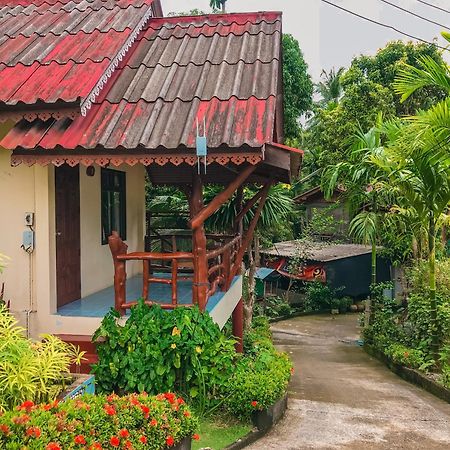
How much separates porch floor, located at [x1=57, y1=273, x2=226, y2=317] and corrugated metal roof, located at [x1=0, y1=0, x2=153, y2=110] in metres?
2.48

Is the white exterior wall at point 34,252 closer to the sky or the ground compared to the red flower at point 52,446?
closer to the sky

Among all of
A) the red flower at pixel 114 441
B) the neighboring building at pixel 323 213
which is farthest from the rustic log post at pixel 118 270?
the neighboring building at pixel 323 213

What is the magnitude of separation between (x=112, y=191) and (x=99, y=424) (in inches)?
212

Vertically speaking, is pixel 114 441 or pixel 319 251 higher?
pixel 319 251

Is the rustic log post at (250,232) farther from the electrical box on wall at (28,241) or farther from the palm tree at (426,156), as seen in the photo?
the electrical box on wall at (28,241)

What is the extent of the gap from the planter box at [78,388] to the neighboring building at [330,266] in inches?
637

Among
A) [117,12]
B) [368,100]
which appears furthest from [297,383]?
[368,100]

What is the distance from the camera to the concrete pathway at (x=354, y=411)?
227 inches

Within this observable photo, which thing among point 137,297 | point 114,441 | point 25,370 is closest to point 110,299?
point 137,297

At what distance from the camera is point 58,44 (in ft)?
22.9

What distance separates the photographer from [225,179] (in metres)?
8.91

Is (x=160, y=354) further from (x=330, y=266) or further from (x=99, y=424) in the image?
(x=330, y=266)

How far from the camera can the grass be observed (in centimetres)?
527

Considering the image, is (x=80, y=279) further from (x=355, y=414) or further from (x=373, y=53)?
(x=373, y=53)
